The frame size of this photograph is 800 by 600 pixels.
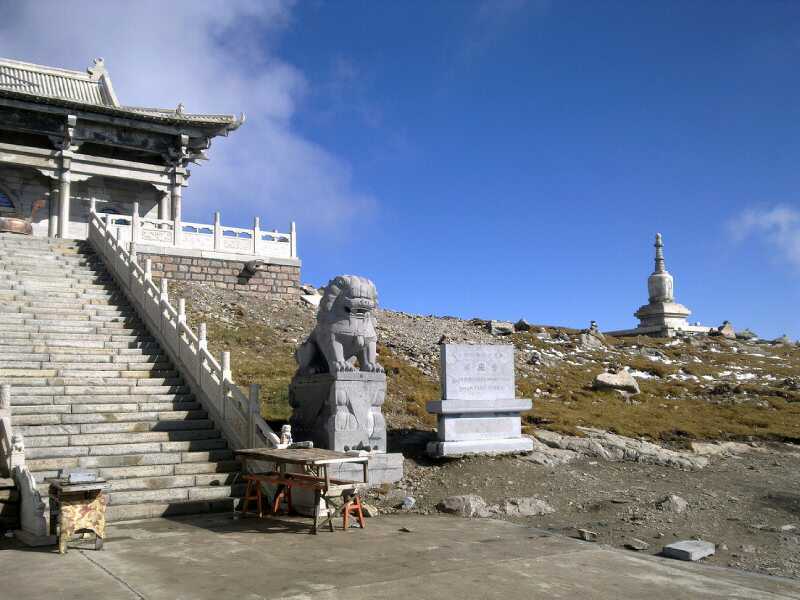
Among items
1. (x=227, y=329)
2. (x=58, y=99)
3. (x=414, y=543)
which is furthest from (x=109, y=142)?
(x=414, y=543)

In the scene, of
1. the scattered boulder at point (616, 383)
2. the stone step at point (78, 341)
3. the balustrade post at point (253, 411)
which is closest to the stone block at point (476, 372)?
the balustrade post at point (253, 411)

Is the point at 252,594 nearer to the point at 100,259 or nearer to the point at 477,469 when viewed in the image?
the point at 477,469

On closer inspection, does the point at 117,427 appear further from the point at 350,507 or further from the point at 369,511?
the point at 350,507

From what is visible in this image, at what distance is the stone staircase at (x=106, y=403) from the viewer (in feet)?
28.9

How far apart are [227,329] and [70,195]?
12156 millimetres

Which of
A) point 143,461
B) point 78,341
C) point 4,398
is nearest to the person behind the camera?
point 4,398

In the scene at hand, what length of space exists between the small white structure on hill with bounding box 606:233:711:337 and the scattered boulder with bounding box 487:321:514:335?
10937 millimetres

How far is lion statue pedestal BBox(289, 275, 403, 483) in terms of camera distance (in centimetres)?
988

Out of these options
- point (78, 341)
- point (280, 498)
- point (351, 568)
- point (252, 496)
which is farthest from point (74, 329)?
point (351, 568)

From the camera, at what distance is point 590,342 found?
79.8 ft

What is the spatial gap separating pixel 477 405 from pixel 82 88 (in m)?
27.8

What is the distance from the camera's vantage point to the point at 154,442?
977 centimetres

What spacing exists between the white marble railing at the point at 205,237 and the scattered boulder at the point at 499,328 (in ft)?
23.1

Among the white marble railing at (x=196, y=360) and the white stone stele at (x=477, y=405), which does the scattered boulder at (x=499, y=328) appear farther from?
the white marble railing at (x=196, y=360)
